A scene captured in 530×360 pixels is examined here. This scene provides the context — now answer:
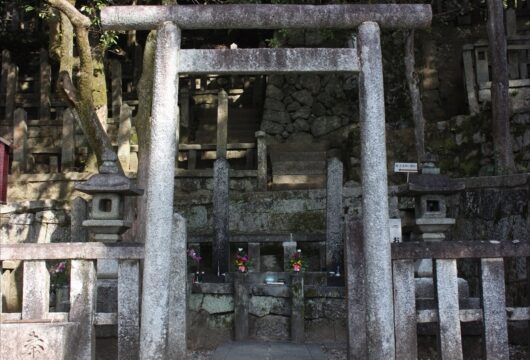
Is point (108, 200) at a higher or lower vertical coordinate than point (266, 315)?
higher

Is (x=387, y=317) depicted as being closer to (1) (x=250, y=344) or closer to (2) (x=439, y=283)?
(2) (x=439, y=283)

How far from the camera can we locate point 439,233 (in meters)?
6.46

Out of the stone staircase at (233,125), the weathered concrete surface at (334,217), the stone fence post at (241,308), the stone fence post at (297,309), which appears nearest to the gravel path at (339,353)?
the stone fence post at (297,309)

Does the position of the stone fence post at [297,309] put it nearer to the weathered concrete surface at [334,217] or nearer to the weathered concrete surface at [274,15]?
the weathered concrete surface at [334,217]

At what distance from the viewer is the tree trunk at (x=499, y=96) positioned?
31.3ft

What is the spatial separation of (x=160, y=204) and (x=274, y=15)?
7.20 ft

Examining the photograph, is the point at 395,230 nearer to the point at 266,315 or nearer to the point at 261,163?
the point at 266,315

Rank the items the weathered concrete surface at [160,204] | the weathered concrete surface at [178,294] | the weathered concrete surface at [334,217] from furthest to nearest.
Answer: the weathered concrete surface at [334,217], the weathered concrete surface at [178,294], the weathered concrete surface at [160,204]

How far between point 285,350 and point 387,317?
1946 mm

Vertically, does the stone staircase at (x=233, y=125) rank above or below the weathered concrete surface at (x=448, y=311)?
above

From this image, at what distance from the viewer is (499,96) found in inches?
389

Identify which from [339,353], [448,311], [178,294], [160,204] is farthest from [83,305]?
[448,311]

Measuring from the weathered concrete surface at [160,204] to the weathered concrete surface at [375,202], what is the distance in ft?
6.18

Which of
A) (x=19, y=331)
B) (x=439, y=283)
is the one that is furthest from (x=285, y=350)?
(x=19, y=331)
